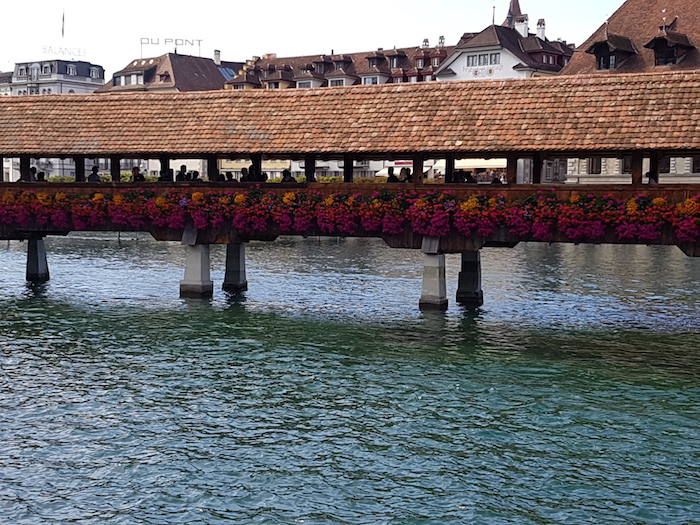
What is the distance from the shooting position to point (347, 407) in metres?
17.7

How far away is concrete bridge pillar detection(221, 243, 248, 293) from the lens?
32.2 metres

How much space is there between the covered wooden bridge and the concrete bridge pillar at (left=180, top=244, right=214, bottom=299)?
3 cm

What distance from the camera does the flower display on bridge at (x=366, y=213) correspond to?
23719 mm

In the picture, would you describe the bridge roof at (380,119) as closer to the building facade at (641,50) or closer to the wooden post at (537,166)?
the wooden post at (537,166)

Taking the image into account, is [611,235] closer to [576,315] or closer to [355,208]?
[576,315]

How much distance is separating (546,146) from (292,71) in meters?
64.3

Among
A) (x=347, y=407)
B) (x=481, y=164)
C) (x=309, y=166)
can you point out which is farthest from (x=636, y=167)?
(x=481, y=164)

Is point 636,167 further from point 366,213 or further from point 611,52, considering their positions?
point 611,52

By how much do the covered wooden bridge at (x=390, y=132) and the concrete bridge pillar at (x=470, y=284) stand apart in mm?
40

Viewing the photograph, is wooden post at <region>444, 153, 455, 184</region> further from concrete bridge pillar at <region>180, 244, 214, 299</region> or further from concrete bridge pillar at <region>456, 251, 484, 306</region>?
concrete bridge pillar at <region>180, 244, 214, 299</region>

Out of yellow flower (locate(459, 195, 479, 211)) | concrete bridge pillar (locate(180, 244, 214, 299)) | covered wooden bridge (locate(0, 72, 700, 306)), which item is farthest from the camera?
concrete bridge pillar (locate(180, 244, 214, 299))

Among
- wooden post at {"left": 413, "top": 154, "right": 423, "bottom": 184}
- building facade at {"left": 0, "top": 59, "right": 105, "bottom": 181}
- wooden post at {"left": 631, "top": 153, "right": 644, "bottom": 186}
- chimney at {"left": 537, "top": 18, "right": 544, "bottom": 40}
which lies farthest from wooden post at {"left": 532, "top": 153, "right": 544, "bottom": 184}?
building facade at {"left": 0, "top": 59, "right": 105, "bottom": 181}

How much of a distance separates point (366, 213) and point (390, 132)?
83.9 inches

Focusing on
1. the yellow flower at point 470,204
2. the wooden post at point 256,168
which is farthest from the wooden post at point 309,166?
the yellow flower at point 470,204
